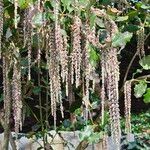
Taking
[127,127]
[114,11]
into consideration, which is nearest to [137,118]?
[127,127]

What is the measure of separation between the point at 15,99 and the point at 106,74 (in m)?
0.50

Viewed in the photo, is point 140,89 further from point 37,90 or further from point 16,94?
point 37,90

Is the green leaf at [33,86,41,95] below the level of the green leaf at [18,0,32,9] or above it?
below

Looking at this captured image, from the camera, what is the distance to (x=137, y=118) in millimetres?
7527

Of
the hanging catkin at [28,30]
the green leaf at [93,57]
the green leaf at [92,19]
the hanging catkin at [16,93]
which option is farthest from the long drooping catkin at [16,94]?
the green leaf at [92,19]

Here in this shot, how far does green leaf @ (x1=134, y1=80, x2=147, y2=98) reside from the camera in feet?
7.92

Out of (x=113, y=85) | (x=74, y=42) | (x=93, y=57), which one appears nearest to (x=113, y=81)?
(x=113, y=85)

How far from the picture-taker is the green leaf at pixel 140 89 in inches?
95.0

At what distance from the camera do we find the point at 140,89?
2.43 meters

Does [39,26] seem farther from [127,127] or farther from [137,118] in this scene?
[137,118]

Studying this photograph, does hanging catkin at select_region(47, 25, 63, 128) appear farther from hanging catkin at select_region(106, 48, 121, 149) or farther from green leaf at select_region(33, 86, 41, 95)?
green leaf at select_region(33, 86, 41, 95)

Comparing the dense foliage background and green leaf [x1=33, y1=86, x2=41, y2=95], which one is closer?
the dense foliage background

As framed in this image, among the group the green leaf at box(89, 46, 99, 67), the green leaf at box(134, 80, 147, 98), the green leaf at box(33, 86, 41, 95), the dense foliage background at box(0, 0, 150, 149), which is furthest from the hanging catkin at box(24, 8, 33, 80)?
the green leaf at box(33, 86, 41, 95)

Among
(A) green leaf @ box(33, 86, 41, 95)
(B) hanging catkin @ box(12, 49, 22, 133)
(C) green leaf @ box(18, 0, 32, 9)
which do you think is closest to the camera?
(C) green leaf @ box(18, 0, 32, 9)
